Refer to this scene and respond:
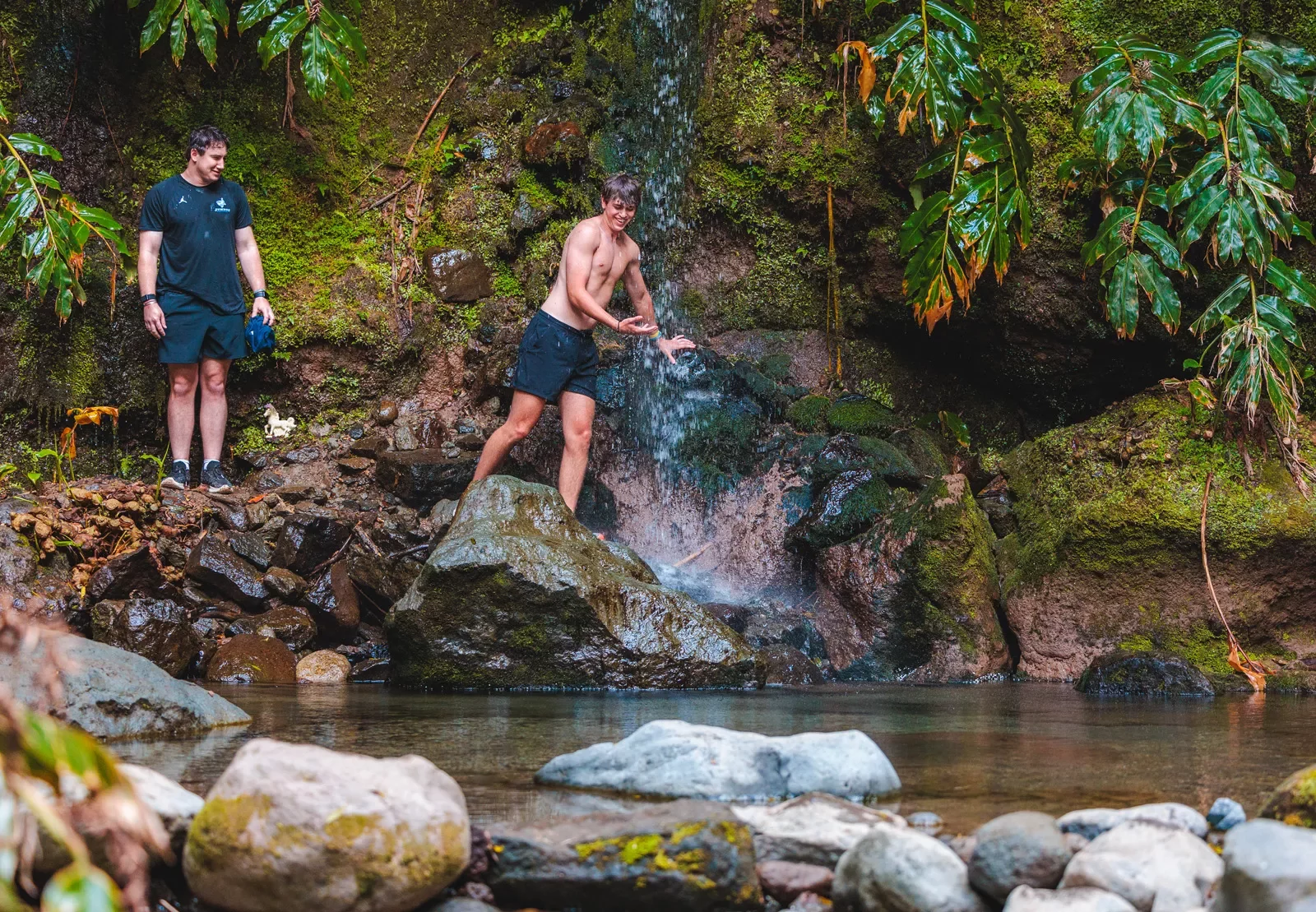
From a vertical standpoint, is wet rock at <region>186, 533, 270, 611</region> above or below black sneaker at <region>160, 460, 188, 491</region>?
below

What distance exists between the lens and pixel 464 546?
226 inches

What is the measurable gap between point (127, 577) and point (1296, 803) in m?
5.88

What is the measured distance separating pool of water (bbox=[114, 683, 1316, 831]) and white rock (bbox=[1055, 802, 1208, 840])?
23 cm

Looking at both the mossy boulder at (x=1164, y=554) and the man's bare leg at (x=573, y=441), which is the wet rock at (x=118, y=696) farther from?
the mossy boulder at (x=1164, y=554)

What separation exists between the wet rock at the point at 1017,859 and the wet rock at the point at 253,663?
445 centimetres

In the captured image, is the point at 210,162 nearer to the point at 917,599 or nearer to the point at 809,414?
the point at 809,414

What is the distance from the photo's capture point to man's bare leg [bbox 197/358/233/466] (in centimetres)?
809

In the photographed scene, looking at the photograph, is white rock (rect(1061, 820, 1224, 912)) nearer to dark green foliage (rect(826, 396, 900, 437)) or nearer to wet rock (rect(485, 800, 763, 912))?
wet rock (rect(485, 800, 763, 912))

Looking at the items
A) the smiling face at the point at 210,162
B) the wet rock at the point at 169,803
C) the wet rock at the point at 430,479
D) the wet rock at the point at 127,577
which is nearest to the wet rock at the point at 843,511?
the wet rock at the point at 430,479

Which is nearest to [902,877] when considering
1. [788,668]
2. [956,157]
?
[788,668]

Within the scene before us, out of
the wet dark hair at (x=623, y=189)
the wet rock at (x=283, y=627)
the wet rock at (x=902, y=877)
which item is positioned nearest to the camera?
the wet rock at (x=902, y=877)

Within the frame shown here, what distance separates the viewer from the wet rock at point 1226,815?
266 cm

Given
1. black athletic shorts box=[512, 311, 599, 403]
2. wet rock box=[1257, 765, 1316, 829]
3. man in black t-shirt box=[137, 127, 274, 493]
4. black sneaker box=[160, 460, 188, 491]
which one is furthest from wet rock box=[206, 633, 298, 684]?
wet rock box=[1257, 765, 1316, 829]

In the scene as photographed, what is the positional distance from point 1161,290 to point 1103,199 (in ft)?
2.64
